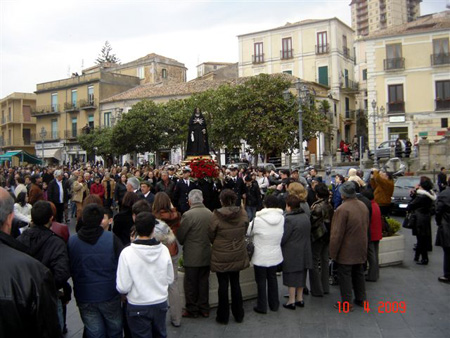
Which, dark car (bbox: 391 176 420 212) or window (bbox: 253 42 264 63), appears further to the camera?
window (bbox: 253 42 264 63)

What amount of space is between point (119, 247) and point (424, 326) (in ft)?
12.5

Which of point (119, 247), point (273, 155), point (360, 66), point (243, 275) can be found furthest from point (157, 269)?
point (360, 66)

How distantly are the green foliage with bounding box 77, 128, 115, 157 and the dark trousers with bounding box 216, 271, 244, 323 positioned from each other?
30109 mm

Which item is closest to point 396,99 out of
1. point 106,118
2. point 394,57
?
point 394,57

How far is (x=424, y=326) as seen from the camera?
525cm

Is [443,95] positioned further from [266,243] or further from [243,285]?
[266,243]

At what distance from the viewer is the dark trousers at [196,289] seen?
220 inches

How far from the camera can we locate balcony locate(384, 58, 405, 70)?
112 ft

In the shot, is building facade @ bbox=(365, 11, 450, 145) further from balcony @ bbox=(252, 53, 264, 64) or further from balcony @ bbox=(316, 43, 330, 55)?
balcony @ bbox=(252, 53, 264, 64)

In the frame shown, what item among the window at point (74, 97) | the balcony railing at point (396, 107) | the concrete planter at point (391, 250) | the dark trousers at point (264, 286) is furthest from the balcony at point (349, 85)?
the dark trousers at point (264, 286)

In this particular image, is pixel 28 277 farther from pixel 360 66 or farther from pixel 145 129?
pixel 360 66

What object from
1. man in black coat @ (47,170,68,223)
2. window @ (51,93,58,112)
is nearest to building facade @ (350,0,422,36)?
window @ (51,93,58,112)

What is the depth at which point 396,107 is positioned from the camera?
34.4 m

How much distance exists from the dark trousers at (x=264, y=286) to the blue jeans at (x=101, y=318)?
2.24m
